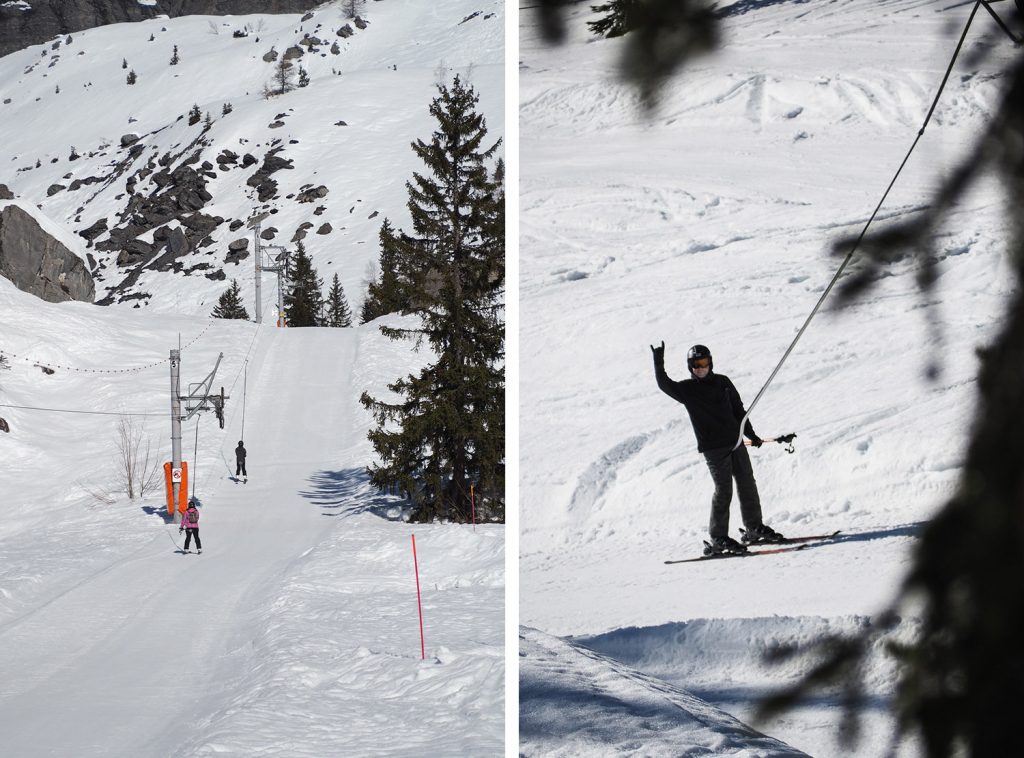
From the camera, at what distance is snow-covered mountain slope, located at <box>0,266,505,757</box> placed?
835cm

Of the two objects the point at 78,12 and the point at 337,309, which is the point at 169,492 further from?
the point at 78,12

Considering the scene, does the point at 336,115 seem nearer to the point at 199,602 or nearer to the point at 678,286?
the point at 199,602

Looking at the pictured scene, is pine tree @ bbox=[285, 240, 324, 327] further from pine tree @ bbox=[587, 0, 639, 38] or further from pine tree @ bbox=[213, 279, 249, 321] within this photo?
pine tree @ bbox=[587, 0, 639, 38]

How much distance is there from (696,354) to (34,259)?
98.4ft

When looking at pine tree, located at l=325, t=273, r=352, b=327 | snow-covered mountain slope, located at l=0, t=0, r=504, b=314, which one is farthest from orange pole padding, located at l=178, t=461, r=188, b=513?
pine tree, located at l=325, t=273, r=352, b=327

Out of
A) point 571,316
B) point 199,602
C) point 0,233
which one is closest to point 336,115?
point 0,233

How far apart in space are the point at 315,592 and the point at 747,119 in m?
10.3

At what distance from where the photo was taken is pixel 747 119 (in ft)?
11.1

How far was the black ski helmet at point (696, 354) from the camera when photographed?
3252mm

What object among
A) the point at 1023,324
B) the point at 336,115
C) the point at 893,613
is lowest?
the point at 893,613

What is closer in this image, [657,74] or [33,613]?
[657,74]

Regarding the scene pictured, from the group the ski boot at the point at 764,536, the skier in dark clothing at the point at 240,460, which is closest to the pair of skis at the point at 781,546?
the ski boot at the point at 764,536

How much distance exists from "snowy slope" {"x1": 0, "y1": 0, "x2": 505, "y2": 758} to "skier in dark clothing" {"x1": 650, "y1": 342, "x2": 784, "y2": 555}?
15.6 ft

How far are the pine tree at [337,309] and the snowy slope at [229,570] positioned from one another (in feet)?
22.0
